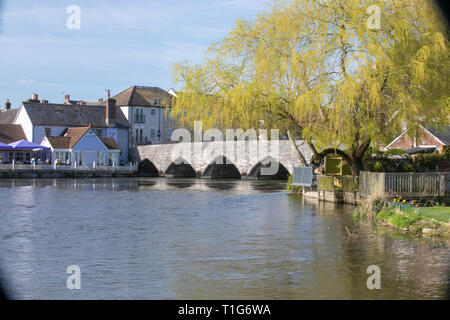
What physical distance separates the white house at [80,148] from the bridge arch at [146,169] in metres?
4.84

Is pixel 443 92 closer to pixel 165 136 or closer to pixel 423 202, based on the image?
pixel 423 202

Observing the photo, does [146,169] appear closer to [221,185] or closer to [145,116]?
[145,116]

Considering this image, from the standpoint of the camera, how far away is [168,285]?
14367 mm

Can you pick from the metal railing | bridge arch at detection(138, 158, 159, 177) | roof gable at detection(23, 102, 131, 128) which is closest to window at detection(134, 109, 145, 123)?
roof gable at detection(23, 102, 131, 128)

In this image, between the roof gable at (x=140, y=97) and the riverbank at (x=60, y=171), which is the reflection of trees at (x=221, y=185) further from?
the roof gable at (x=140, y=97)

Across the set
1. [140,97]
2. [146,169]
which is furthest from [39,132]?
[140,97]

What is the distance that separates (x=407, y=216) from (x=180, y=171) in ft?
215

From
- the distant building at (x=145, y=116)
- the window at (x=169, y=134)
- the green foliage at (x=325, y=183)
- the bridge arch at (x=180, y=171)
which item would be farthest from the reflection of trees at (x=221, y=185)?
the window at (x=169, y=134)

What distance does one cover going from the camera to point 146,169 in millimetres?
91062

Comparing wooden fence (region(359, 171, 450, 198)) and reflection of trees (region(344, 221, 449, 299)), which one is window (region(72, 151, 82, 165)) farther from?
reflection of trees (region(344, 221, 449, 299))

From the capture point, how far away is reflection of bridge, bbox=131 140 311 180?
6675 cm

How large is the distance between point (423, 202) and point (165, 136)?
78090 mm

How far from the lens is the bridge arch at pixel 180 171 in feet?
284
